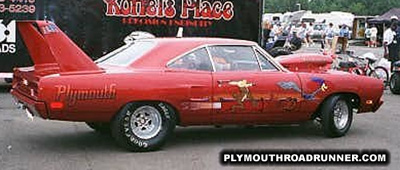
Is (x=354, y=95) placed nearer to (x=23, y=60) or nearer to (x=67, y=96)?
(x=67, y=96)

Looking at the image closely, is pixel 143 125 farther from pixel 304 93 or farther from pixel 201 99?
pixel 304 93

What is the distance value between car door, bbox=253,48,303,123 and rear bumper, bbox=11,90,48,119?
251 centimetres

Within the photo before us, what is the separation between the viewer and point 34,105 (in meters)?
6.60

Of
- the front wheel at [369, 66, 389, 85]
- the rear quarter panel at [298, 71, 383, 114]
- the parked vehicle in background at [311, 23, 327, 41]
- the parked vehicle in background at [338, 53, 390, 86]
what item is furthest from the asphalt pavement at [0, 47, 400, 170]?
the parked vehicle in background at [311, 23, 327, 41]

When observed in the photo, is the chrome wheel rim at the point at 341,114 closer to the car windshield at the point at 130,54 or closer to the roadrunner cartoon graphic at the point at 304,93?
the roadrunner cartoon graphic at the point at 304,93

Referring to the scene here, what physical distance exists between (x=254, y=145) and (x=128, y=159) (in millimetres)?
1725

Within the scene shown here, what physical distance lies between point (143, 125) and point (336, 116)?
108 inches

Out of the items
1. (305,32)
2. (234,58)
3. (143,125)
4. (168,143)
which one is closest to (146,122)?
(143,125)

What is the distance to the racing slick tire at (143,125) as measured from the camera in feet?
22.6

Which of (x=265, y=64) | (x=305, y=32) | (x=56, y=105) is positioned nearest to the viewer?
(x=56, y=105)

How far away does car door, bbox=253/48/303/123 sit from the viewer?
765 centimetres

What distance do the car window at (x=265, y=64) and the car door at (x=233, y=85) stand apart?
94 mm

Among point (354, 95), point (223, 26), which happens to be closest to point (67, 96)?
point (354, 95)

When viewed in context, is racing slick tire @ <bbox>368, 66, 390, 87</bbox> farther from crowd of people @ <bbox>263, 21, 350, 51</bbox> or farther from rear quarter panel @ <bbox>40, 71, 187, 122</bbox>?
rear quarter panel @ <bbox>40, 71, 187, 122</bbox>
